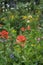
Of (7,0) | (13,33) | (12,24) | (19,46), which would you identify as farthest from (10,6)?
(19,46)

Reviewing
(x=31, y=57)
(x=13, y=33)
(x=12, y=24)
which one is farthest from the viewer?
(x=12, y=24)

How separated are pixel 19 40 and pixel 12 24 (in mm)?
1933

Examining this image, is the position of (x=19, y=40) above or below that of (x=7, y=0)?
above

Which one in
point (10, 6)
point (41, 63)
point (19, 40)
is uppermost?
point (19, 40)

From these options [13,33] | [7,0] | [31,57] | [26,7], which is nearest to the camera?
[31,57]

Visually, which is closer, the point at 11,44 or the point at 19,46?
the point at 19,46

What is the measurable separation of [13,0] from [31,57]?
3.34 m

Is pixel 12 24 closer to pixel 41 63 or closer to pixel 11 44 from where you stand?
pixel 11 44

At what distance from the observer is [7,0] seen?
5.62 m

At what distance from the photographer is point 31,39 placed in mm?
2818

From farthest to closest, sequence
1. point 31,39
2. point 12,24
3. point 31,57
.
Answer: point 12,24 → point 31,39 → point 31,57

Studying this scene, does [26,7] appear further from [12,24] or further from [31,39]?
[31,39]

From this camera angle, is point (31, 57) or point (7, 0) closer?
point (31, 57)

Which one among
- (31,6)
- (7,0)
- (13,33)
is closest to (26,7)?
(31,6)
